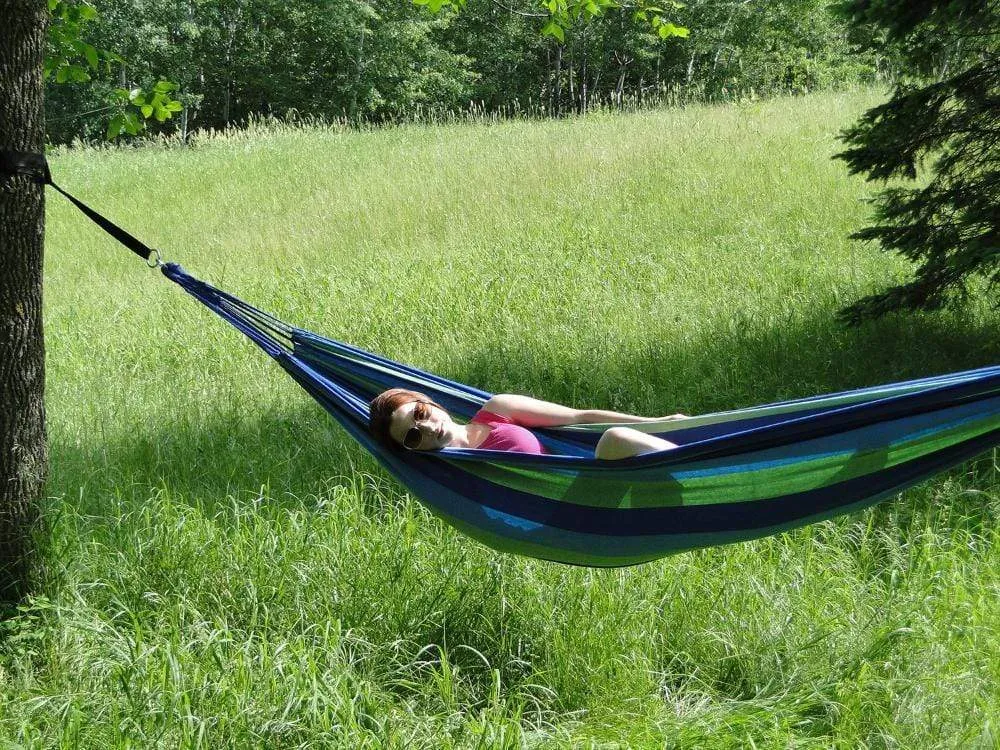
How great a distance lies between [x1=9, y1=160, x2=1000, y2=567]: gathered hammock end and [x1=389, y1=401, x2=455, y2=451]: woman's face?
7cm

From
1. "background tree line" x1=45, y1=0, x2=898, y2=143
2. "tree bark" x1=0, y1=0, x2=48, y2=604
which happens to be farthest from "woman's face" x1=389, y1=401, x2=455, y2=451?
"background tree line" x1=45, y1=0, x2=898, y2=143

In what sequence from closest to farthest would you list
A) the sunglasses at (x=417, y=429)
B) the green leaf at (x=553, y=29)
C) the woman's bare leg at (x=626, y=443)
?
the woman's bare leg at (x=626, y=443), the sunglasses at (x=417, y=429), the green leaf at (x=553, y=29)

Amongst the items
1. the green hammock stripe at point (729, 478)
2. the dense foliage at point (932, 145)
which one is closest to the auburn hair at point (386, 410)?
the green hammock stripe at point (729, 478)

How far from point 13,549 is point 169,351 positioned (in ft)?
10.5

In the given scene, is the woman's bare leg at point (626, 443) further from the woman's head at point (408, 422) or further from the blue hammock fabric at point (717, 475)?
the woman's head at point (408, 422)

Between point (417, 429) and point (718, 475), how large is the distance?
839mm

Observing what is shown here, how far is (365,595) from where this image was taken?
2633 millimetres

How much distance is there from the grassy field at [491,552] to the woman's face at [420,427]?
0.39 meters

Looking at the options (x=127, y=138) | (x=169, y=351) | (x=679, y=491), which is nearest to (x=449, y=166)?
(x=169, y=351)

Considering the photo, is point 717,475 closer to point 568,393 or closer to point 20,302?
point 20,302

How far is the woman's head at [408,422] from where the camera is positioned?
2.50m

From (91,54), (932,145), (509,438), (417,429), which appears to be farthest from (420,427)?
(932,145)

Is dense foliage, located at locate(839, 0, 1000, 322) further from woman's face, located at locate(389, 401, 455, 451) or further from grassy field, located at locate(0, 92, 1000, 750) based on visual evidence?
woman's face, located at locate(389, 401, 455, 451)

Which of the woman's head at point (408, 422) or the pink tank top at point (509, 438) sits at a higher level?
the woman's head at point (408, 422)
